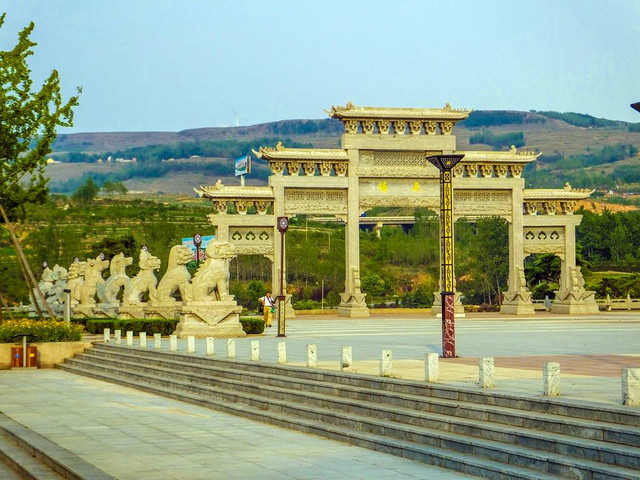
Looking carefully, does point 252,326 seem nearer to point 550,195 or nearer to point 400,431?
point 400,431

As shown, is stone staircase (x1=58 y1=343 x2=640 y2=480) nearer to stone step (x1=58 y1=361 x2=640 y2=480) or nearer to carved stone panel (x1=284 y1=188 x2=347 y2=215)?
stone step (x1=58 y1=361 x2=640 y2=480)

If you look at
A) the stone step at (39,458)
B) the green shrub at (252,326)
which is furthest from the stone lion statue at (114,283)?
the stone step at (39,458)

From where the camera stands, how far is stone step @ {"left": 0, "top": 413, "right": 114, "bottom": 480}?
981cm

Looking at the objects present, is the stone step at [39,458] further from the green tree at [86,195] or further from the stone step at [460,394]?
the green tree at [86,195]

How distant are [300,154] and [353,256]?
4830 millimetres

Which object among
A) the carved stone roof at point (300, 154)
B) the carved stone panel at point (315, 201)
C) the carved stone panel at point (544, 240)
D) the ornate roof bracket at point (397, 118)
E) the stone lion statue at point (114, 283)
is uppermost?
the ornate roof bracket at point (397, 118)

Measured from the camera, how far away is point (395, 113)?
42.4m

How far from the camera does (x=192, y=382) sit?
60.5 ft

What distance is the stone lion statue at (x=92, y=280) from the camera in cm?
3759

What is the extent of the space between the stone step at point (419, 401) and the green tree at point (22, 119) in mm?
9203

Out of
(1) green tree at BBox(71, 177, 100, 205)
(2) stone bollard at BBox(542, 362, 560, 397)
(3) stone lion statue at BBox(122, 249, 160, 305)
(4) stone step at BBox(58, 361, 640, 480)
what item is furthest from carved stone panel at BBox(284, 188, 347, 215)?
(1) green tree at BBox(71, 177, 100, 205)

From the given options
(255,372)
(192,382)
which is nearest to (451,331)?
(255,372)

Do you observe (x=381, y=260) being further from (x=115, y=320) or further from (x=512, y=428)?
(x=512, y=428)

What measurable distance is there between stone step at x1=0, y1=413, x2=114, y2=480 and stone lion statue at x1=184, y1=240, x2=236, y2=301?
13.0 m
